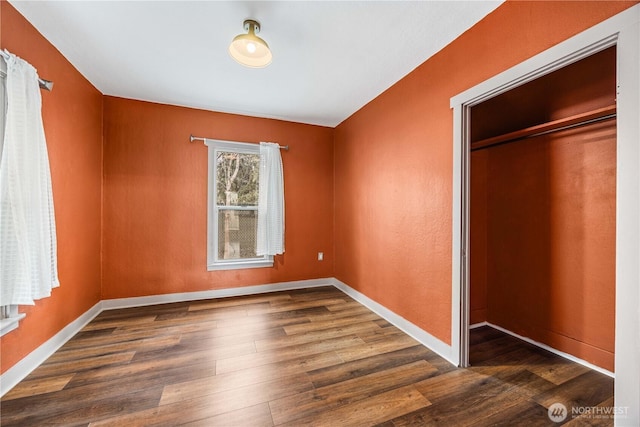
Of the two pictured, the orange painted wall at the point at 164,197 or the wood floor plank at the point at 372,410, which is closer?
the wood floor plank at the point at 372,410

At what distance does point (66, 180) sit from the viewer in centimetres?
230

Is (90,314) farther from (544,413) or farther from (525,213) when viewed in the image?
(525,213)

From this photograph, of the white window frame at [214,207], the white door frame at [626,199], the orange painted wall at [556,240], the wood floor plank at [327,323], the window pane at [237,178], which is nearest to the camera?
the white door frame at [626,199]

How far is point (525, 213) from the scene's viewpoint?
94.0 inches

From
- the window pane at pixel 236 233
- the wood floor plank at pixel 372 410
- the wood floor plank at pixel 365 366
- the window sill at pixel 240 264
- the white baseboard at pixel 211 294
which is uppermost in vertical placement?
the window pane at pixel 236 233

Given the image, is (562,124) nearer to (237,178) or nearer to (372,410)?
(372,410)

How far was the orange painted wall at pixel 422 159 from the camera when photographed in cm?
156

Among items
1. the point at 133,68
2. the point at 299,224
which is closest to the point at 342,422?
the point at 299,224

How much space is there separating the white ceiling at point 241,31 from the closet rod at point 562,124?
3.06ft

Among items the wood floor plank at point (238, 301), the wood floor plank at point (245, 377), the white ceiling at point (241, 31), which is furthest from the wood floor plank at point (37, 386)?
the white ceiling at point (241, 31)

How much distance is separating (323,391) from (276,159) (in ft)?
9.39

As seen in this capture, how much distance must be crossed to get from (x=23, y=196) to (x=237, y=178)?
2158 millimetres

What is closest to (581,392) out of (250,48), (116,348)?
(250,48)

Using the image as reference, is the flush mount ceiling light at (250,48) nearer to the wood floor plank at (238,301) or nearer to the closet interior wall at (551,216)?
the closet interior wall at (551,216)
